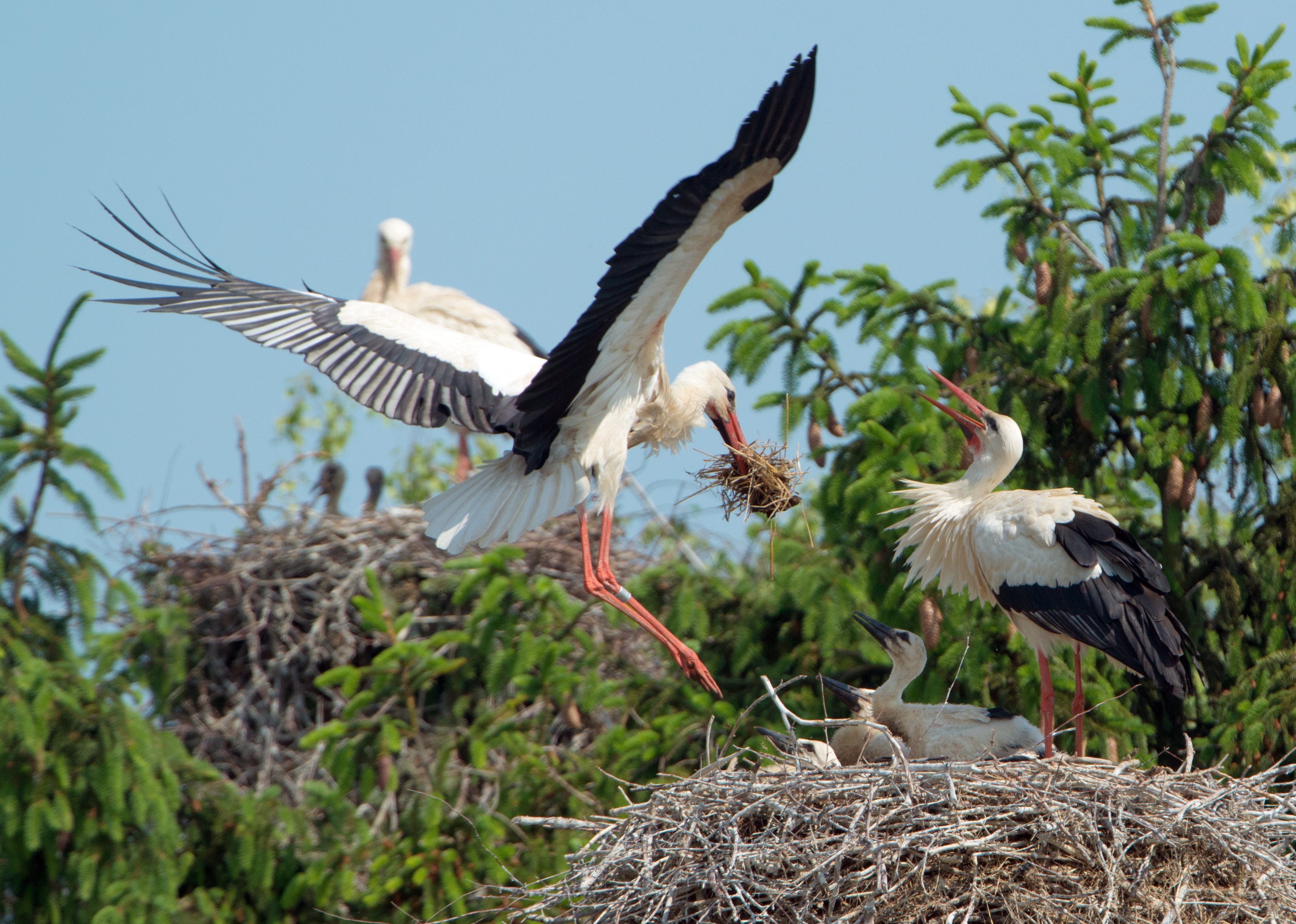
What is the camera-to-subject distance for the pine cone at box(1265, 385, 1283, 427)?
7277 mm

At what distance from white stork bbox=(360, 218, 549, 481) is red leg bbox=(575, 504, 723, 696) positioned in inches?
118

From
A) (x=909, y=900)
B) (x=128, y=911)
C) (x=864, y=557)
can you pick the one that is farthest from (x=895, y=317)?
(x=128, y=911)

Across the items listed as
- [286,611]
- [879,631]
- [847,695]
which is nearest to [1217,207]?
[879,631]

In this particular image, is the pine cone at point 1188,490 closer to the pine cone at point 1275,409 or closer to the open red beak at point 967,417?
the pine cone at point 1275,409

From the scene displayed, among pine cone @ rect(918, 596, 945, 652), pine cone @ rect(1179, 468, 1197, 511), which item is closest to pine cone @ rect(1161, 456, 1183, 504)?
pine cone @ rect(1179, 468, 1197, 511)

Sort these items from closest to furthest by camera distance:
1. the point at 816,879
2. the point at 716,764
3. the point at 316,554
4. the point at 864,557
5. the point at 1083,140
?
1. the point at 816,879
2. the point at 716,764
3. the point at 864,557
4. the point at 1083,140
5. the point at 316,554

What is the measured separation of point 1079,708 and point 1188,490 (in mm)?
1495

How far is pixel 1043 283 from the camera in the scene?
7.89 m

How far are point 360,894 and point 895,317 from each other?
13.2ft

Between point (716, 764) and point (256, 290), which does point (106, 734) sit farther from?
point (716, 764)

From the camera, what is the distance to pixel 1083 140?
846 cm

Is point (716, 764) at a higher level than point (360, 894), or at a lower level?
higher

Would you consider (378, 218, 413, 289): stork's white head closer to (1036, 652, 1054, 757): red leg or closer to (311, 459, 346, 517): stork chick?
(311, 459, 346, 517): stork chick

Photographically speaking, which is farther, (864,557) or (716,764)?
(864,557)
